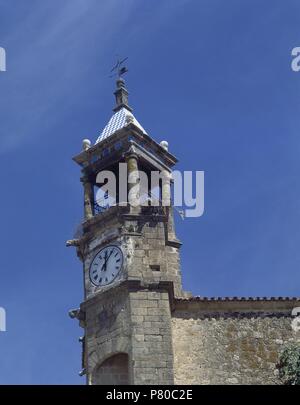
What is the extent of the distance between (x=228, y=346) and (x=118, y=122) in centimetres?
879

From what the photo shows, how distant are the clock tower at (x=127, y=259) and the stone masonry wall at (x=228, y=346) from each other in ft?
1.80

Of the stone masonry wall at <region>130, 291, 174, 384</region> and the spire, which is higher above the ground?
the spire

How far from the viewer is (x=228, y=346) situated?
29.2 metres

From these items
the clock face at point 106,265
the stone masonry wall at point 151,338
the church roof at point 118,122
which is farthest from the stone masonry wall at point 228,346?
the church roof at point 118,122

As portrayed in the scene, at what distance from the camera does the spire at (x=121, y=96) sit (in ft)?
116

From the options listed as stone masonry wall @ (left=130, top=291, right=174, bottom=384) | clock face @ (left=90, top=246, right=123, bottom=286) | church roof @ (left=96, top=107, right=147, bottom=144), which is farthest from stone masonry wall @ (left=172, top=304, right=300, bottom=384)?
church roof @ (left=96, top=107, right=147, bottom=144)

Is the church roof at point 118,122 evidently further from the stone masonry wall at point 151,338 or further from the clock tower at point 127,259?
the stone masonry wall at point 151,338

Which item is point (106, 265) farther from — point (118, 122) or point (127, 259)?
point (118, 122)

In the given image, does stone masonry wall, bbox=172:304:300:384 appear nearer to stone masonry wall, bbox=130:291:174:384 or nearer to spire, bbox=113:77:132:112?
stone masonry wall, bbox=130:291:174:384

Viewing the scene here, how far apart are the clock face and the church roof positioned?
4.30 metres

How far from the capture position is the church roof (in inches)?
1318
